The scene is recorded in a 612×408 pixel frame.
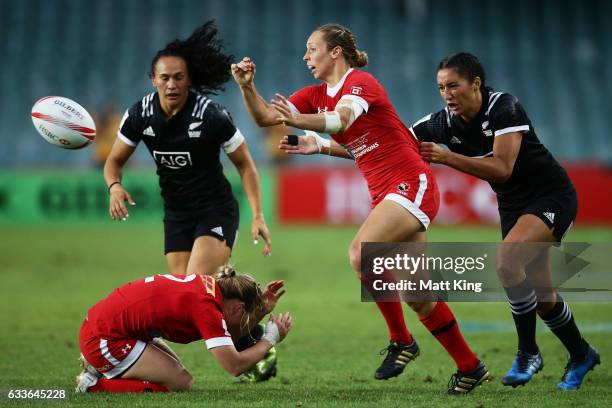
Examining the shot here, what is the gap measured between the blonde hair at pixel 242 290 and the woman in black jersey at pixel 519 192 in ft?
4.97

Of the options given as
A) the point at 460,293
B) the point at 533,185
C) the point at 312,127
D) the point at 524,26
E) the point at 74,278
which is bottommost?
the point at 74,278

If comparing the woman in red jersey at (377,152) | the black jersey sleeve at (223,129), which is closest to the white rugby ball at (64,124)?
the black jersey sleeve at (223,129)

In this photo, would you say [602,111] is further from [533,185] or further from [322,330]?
[533,185]

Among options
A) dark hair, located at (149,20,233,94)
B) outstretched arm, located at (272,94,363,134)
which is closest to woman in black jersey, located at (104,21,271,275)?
dark hair, located at (149,20,233,94)

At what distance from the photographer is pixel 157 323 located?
5.86 metres

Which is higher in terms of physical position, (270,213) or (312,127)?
(312,127)

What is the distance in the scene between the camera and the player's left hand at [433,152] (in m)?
5.75

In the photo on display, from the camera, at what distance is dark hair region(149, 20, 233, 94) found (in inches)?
279

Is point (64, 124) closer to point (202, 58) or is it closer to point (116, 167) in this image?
point (116, 167)

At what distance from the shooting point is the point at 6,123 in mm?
24312

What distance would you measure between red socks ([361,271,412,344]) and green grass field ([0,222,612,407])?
33 cm

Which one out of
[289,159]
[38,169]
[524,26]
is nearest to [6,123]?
[38,169]

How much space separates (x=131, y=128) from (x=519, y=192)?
288 centimetres

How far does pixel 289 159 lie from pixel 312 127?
18.5 m
